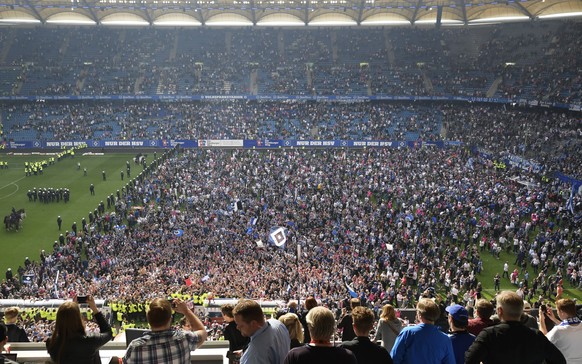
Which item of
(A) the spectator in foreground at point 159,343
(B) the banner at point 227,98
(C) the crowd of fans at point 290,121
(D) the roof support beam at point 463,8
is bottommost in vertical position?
(A) the spectator in foreground at point 159,343

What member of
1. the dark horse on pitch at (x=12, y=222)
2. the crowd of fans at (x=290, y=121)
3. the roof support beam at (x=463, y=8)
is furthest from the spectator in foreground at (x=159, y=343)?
the roof support beam at (x=463, y=8)

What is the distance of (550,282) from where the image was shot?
19.8 metres

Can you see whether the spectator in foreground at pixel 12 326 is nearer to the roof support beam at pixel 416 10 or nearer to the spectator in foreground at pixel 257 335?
the spectator in foreground at pixel 257 335

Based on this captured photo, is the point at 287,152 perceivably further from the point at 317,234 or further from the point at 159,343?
the point at 159,343

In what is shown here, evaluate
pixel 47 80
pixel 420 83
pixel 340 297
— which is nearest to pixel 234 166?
pixel 340 297

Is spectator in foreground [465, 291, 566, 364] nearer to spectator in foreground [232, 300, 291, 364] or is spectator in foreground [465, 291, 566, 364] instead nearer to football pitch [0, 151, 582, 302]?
spectator in foreground [232, 300, 291, 364]

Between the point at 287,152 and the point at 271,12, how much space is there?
80.7ft

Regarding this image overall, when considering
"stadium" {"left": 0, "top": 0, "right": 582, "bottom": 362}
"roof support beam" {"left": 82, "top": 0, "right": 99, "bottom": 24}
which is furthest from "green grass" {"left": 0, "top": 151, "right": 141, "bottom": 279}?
"roof support beam" {"left": 82, "top": 0, "right": 99, "bottom": 24}

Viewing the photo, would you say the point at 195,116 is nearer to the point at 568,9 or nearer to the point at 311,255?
the point at 311,255

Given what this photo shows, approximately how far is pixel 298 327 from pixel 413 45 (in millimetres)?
62242

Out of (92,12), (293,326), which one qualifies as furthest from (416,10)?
(293,326)

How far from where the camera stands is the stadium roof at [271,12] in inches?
2080

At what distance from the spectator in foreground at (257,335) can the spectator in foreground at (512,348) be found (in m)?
1.61

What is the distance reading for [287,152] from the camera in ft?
140
